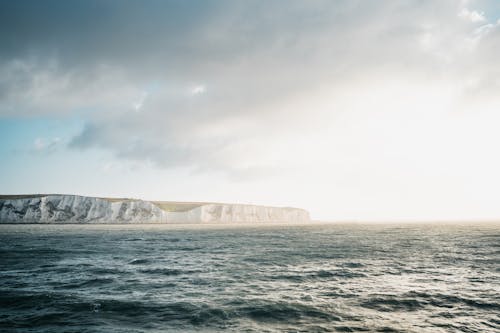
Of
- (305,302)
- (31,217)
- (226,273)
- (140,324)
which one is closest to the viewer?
(140,324)

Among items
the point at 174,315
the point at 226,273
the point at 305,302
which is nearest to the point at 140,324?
the point at 174,315

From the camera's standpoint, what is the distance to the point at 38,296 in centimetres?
1883

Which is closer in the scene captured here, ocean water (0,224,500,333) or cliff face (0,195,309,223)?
ocean water (0,224,500,333)

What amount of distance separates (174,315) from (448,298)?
55.5 ft

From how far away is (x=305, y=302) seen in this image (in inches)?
698

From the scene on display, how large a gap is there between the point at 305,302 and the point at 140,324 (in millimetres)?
9354

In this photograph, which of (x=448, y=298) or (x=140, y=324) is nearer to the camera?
(x=140, y=324)

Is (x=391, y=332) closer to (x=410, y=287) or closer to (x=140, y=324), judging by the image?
(x=410, y=287)

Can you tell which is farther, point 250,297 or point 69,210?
point 69,210

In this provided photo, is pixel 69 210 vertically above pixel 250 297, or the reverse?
pixel 69 210

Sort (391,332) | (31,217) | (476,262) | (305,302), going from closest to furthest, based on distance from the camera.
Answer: (391,332), (305,302), (476,262), (31,217)

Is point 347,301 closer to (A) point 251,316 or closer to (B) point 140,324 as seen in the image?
(A) point 251,316

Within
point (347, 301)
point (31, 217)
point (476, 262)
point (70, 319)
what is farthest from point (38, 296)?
point (31, 217)

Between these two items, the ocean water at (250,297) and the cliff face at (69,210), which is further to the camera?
the cliff face at (69,210)
